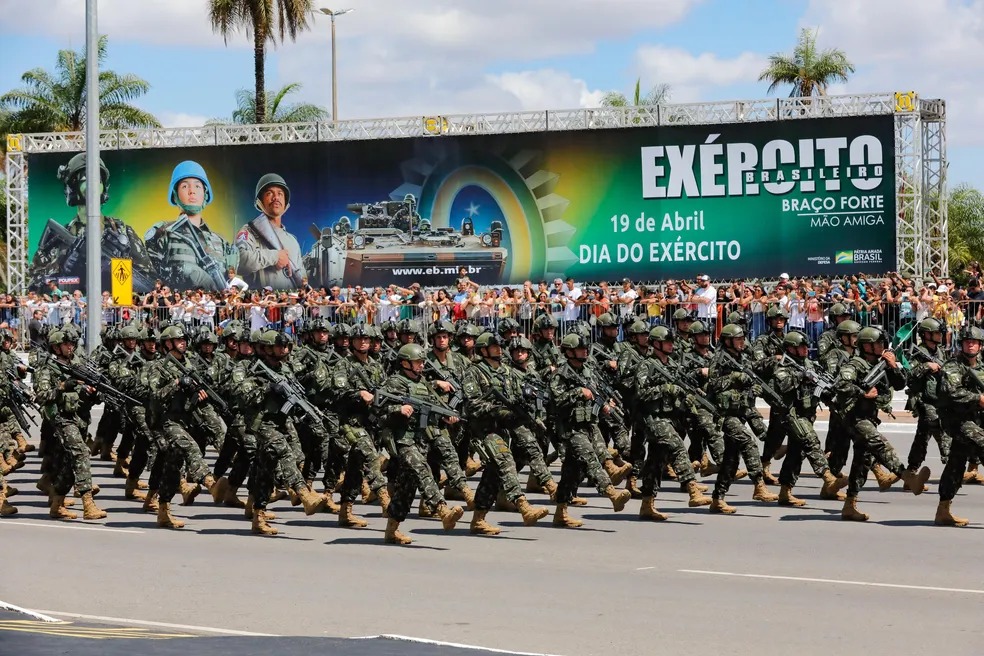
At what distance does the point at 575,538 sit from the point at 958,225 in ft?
145

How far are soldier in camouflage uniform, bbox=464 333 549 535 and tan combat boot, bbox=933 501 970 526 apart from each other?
11.1 feet

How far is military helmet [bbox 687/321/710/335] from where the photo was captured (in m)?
15.3

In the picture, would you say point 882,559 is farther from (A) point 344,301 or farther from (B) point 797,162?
(B) point 797,162

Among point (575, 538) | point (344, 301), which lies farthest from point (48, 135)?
point (575, 538)

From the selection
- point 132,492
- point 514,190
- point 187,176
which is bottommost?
point 132,492

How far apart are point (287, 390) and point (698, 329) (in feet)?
15.6

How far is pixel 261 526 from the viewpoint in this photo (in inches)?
499

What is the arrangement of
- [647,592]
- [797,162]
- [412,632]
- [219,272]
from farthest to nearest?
1. [219,272]
2. [797,162]
3. [647,592]
4. [412,632]

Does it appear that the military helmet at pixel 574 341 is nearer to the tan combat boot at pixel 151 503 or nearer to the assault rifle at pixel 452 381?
the assault rifle at pixel 452 381

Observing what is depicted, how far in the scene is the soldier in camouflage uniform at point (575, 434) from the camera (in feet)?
41.3

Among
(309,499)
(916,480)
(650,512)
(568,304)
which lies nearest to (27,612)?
(309,499)

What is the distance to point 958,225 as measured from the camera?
52750 millimetres

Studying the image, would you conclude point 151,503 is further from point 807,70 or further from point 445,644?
point 807,70

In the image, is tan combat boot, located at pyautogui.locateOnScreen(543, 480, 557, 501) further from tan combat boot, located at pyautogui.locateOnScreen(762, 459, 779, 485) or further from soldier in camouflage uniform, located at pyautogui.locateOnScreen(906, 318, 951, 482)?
soldier in camouflage uniform, located at pyautogui.locateOnScreen(906, 318, 951, 482)
